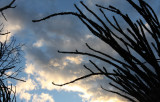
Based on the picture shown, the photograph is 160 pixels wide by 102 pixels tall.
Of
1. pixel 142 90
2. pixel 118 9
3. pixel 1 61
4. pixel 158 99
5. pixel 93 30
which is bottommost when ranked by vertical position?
pixel 158 99

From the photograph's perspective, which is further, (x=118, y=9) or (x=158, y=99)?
(x=118, y=9)

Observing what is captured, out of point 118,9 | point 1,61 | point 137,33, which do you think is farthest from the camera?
point 1,61

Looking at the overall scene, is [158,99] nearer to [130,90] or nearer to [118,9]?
[130,90]

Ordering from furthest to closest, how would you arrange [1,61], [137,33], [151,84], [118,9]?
[1,61]
[118,9]
[137,33]
[151,84]

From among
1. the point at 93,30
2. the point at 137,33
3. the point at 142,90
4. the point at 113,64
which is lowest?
the point at 142,90

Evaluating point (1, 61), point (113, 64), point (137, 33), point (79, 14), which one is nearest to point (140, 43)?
point (137, 33)

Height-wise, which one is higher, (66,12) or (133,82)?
(66,12)

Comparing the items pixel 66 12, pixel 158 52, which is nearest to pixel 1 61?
pixel 66 12

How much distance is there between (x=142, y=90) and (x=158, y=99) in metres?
0.21

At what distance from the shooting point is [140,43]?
905mm

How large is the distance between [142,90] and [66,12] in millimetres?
693

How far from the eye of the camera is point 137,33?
92 centimetres

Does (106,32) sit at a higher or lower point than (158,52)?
higher

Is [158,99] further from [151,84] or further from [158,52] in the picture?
[158,52]
